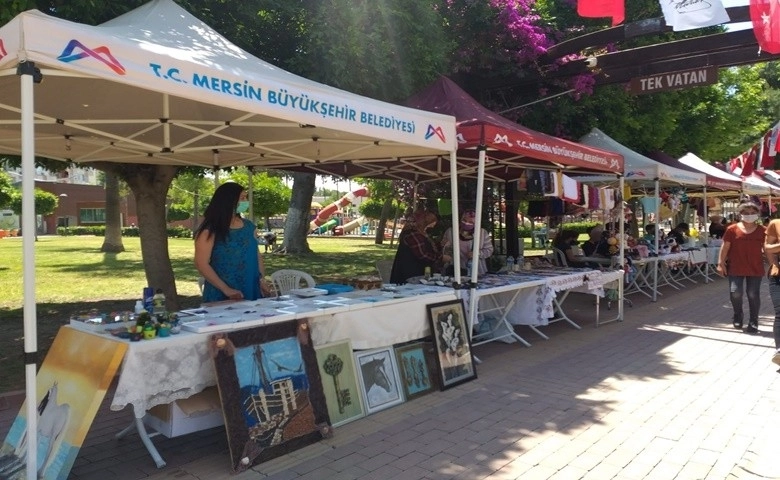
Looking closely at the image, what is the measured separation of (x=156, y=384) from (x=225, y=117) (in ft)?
8.75

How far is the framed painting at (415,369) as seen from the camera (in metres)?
5.03

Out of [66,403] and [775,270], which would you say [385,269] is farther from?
[66,403]

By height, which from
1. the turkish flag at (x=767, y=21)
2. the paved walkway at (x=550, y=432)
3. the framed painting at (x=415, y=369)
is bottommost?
the paved walkway at (x=550, y=432)

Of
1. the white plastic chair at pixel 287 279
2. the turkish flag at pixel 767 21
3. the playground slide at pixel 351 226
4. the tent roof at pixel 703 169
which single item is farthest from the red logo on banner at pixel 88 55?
the playground slide at pixel 351 226

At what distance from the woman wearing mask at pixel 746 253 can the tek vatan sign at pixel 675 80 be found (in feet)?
7.24

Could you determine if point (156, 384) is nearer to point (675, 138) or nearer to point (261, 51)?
point (261, 51)

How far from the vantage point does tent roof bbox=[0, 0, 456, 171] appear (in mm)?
2988

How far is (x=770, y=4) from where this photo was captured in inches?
287

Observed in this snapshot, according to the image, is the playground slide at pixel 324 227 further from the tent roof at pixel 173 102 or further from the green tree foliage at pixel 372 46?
the tent roof at pixel 173 102

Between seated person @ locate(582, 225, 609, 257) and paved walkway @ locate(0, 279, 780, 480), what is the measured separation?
12.0 ft

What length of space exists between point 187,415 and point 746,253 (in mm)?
6850

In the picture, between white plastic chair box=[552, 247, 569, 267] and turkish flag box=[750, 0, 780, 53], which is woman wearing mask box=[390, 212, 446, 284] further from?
turkish flag box=[750, 0, 780, 53]

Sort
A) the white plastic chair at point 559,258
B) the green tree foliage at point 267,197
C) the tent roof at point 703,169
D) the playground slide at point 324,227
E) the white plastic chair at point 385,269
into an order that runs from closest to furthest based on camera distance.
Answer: the white plastic chair at point 385,269 < the white plastic chair at point 559,258 < the tent roof at point 703,169 < the green tree foliage at point 267,197 < the playground slide at point 324,227

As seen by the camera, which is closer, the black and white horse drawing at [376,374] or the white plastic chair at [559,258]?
the black and white horse drawing at [376,374]
